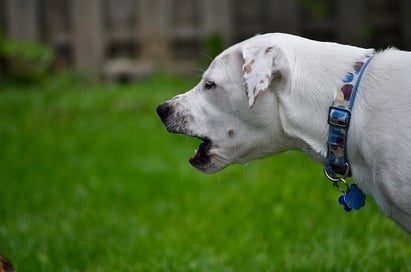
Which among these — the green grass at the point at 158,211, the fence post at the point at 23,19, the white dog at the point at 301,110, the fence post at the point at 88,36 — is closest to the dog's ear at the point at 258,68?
the white dog at the point at 301,110

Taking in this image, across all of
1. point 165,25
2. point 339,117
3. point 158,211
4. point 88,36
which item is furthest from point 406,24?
point 339,117

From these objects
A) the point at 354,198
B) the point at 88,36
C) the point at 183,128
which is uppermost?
the point at 183,128

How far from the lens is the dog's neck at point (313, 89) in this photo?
9.73 ft

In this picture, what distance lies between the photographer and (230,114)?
3164mm

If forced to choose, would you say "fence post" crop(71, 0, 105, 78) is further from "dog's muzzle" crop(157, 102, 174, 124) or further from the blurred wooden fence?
"dog's muzzle" crop(157, 102, 174, 124)

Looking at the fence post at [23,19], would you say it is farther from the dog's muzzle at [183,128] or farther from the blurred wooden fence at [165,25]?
the dog's muzzle at [183,128]

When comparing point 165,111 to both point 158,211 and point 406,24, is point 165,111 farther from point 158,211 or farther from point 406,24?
point 406,24

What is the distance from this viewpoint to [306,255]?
4469mm

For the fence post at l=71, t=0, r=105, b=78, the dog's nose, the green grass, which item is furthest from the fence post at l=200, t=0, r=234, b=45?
the dog's nose

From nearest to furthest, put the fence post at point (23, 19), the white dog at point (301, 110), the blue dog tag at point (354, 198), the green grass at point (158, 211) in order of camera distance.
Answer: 1. the white dog at point (301, 110)
2. the blue dog tag at point (354, 198)
3. the green grass at point (158, 211)
4. the fence post at point (23, 19)

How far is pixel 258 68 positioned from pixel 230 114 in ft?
1.10

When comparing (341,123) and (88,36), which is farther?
(88,36)

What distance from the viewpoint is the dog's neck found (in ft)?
9.73

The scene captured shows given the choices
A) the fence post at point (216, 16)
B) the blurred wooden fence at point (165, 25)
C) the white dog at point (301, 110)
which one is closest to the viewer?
the white dog at point (301, 110)
